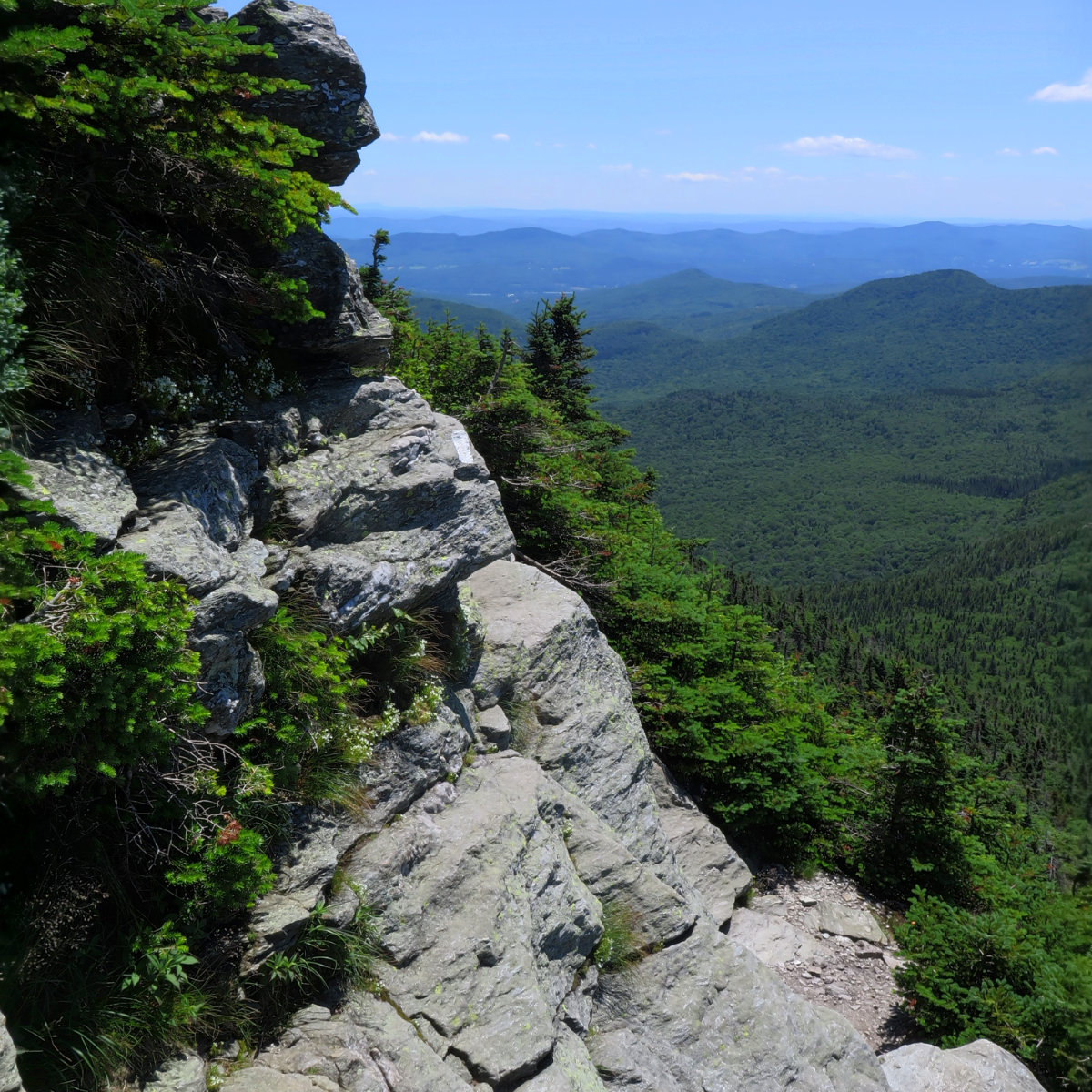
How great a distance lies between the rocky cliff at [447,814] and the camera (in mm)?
5934

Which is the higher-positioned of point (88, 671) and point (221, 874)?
point (88, 671)

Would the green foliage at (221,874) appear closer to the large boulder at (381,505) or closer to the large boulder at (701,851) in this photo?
the large boulder at (381,505)

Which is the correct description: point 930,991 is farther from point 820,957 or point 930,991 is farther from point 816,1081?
point 816,1081

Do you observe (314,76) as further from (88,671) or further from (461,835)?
(461,835)

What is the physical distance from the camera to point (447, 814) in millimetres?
8117

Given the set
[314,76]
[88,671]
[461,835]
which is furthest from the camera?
[314,76]

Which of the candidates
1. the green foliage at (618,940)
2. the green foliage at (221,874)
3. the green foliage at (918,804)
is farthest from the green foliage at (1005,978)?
the green foliage at (221,874)

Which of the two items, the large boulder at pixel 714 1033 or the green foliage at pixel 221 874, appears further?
the large boulder at pixel 714 1033

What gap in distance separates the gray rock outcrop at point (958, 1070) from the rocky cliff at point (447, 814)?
38mm

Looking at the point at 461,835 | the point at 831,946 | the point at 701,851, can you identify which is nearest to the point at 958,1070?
the point at 831,946

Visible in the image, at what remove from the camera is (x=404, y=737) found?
8102 mm

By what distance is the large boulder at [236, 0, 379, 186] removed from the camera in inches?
343

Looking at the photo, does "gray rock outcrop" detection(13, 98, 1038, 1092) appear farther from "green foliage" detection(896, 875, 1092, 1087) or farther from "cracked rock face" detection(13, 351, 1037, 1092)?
"green foliage" detection(896, 875, 1092, 1087)

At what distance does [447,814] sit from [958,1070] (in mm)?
8433
